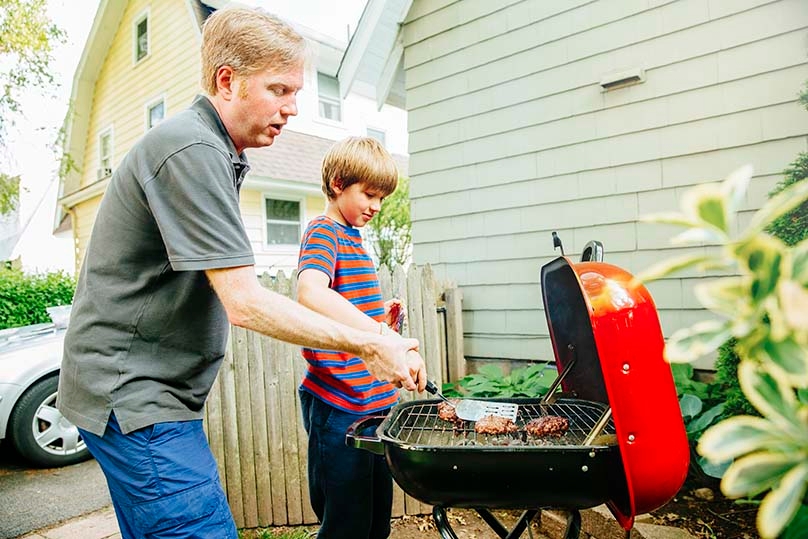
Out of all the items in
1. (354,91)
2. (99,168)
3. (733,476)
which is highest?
(99,168)

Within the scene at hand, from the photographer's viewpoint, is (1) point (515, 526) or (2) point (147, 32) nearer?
(1) point (515, 526)

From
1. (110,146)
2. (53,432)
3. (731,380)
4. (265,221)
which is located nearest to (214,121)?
(731,380)

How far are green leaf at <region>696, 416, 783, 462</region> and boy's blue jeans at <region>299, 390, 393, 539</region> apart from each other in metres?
1.60

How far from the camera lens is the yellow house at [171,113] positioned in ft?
33.8

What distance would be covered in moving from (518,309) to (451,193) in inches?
49.4

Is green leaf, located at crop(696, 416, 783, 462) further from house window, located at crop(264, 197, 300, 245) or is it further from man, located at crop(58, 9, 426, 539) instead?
house window, located at crop(264, 197, 300, 245)

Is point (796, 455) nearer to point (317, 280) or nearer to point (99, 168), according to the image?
point (317, 280)

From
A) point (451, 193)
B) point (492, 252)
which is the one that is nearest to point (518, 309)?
point (492, 252)

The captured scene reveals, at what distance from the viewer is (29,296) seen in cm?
825

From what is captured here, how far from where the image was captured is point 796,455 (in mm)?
373

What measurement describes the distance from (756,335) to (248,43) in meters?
1.38

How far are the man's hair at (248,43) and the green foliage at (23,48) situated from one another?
Answer: 1041 centimetres

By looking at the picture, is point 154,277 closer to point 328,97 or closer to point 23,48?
point 23,48

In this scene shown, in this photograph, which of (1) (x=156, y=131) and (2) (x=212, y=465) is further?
(2) (x=212, y=465)
